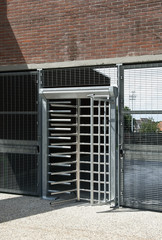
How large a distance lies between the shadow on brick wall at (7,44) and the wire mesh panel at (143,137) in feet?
8.71

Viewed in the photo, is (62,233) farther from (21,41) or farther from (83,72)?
(21,41)

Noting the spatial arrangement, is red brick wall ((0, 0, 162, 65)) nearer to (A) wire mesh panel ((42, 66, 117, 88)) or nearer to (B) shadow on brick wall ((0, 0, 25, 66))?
(B) shadow on brick wall ((0, 0, 25, 66))

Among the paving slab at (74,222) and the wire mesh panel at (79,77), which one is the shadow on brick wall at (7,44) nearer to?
the wire mesh panel at (79,77)

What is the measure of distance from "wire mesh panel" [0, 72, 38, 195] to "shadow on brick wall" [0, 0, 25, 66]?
34 cm

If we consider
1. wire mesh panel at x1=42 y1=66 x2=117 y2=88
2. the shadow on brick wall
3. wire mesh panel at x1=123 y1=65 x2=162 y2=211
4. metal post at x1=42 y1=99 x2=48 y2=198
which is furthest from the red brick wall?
metal post at x1=42 y1=99 x2=48 y2=198

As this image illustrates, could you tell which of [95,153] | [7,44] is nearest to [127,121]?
[95,153]

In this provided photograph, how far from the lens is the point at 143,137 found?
6.85 m

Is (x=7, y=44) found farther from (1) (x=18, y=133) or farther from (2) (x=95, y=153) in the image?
(2) (x=95, y=153)

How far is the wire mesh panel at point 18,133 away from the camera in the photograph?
7934mm

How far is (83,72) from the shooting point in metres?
7.40

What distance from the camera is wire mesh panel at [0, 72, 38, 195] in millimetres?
7934

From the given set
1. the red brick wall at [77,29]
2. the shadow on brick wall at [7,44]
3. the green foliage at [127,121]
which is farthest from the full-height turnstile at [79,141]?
the shadow on brick wall at [7,44]

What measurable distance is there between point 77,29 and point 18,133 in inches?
104

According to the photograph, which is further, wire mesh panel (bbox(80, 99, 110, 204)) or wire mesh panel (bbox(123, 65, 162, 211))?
wire mesh panel (bbox(80, 99, 110, 204))
